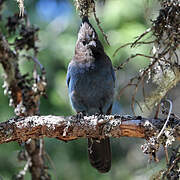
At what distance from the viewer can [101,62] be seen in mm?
4285

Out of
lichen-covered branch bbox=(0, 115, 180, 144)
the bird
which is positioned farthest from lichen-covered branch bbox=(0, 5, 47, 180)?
lichen-covered branch bbox=(0, 115, 180, 144)

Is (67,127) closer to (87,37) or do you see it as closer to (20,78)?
(20,78)

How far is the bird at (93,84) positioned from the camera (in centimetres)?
416

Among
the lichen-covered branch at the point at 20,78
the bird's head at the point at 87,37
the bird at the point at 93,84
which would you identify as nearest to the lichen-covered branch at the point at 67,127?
the lichen-covered branch at the point at 20,78

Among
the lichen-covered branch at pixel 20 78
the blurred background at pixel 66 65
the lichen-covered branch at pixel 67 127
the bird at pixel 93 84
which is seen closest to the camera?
the lichen-covered branch at pixel 67 127

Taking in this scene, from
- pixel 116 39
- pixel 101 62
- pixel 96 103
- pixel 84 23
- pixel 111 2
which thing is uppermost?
pixel 111 2

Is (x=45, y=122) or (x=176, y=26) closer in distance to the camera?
(x=176, y=26)

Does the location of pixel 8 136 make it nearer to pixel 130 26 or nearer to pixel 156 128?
pixel 156 128

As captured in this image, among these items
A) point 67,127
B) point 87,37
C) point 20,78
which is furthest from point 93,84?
point 67,127

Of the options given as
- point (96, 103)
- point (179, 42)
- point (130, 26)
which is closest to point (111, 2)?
point (130, 26)

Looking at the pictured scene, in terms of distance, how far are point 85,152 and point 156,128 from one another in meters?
2.77

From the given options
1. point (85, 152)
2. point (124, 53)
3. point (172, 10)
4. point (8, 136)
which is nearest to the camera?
point (172, 10)

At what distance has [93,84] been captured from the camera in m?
4.14

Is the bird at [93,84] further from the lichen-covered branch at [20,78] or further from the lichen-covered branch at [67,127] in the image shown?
the lichen-covered branch at [67,127]
